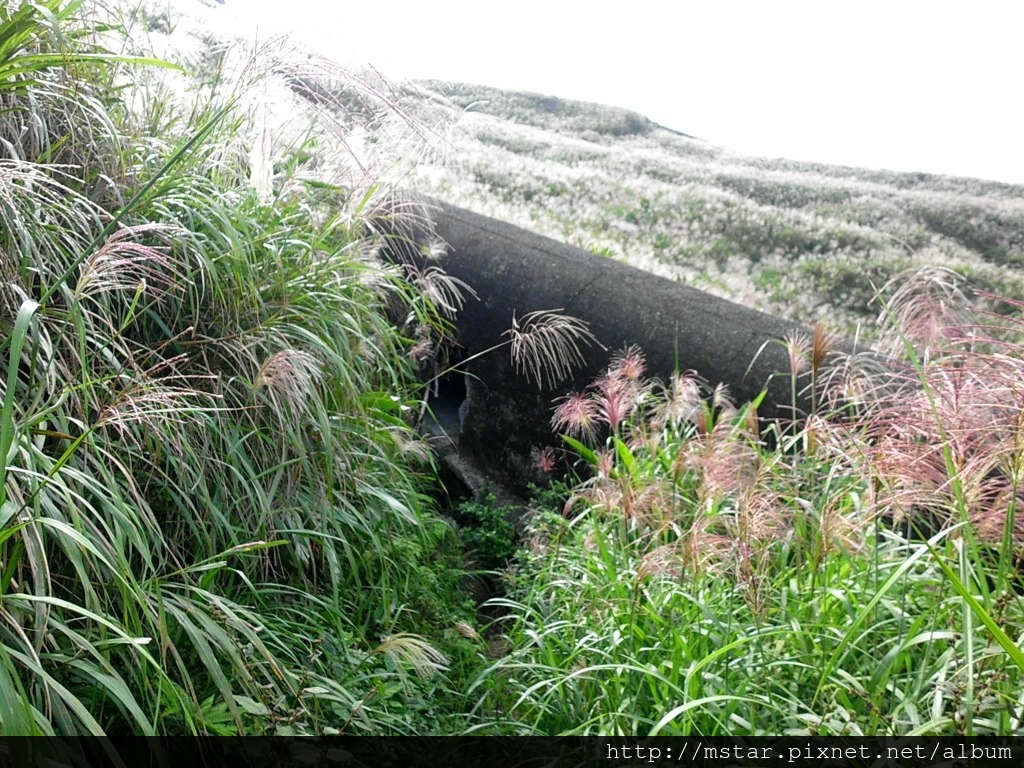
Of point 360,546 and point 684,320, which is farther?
point 684,320

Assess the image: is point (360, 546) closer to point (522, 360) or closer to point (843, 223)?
point (522, 360)

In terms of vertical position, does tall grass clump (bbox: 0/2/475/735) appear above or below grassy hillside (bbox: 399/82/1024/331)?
below

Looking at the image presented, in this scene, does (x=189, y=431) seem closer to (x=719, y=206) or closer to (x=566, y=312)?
(x=566, y=312)

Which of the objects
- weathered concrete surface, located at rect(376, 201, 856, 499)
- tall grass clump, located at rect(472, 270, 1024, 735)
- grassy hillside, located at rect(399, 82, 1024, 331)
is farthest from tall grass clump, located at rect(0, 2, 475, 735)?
weathered concrete surface, located at rect(376, 201, 856, 499)

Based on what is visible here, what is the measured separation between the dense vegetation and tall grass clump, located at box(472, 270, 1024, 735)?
0.01 meters

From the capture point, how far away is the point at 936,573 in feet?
6.13

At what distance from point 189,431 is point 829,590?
1.46 meters

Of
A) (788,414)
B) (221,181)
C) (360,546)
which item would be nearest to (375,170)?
(221,181)

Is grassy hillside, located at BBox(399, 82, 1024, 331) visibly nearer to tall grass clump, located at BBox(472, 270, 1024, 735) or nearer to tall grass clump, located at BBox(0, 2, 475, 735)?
tall grass clump, located at BBox(0, 2, 475, 735)

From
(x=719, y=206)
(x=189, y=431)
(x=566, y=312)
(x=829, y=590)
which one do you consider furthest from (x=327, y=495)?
(x=719, y=206)

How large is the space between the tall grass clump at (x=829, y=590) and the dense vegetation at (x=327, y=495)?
0.01m

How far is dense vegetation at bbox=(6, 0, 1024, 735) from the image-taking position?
144cm

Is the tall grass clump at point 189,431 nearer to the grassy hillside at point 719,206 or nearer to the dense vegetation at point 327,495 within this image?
the dense vegetation at point 327,495

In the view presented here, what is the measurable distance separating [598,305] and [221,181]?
1.75 m
